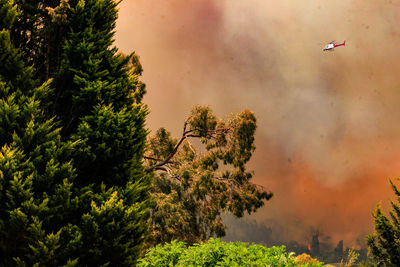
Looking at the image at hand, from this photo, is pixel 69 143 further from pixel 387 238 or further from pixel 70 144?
pixel 387 238

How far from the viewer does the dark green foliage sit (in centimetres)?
574

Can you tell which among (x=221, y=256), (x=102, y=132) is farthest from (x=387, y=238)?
(x=102, y=132)

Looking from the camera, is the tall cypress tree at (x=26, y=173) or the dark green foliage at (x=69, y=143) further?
the dark green foliage at (x=69, y=143)

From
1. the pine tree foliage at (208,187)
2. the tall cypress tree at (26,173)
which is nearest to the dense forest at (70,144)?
the tall cypress tree at (26,173)

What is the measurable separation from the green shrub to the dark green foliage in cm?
80

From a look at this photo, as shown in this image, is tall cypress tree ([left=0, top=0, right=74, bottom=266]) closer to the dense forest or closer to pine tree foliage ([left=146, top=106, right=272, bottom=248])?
the dense forest

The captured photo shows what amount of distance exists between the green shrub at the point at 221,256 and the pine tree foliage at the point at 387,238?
754 cm

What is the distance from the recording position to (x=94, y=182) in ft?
24.0

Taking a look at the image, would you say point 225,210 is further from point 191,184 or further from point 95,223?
point 95,223

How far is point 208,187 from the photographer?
17250 millimetres

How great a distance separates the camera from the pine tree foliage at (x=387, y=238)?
10.8 m

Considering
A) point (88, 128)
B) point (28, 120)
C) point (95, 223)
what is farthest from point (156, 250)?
point (28, 120)

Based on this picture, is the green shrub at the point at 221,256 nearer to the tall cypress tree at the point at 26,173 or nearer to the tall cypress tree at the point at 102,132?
the tall cypress tree at the point at 102,132

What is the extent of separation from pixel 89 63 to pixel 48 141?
2.27 m
